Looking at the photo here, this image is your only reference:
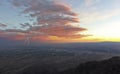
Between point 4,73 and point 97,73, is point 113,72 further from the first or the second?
point 4,73

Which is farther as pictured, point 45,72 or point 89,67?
point 45,72

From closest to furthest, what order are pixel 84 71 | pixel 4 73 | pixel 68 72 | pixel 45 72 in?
pixel 84 71, pixel 68 72, pixel 45 72, pixel 4 73

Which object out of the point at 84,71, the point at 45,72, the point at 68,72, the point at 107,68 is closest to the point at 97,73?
the point at 107,68

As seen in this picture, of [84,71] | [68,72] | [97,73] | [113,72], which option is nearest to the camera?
[113,72]

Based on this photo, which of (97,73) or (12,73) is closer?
(97,73)

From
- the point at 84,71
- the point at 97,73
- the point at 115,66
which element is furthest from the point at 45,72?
the point at 115,66

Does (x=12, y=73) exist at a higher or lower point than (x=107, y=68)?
lower

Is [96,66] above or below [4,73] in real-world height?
above

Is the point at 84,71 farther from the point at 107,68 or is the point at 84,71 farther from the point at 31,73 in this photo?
the point at 31,73

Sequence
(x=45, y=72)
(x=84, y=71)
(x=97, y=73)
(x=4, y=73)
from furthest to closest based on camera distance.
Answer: (x=4, y=73), (x=45, y=72), (x=84, y=71), (x=97, y=73)
